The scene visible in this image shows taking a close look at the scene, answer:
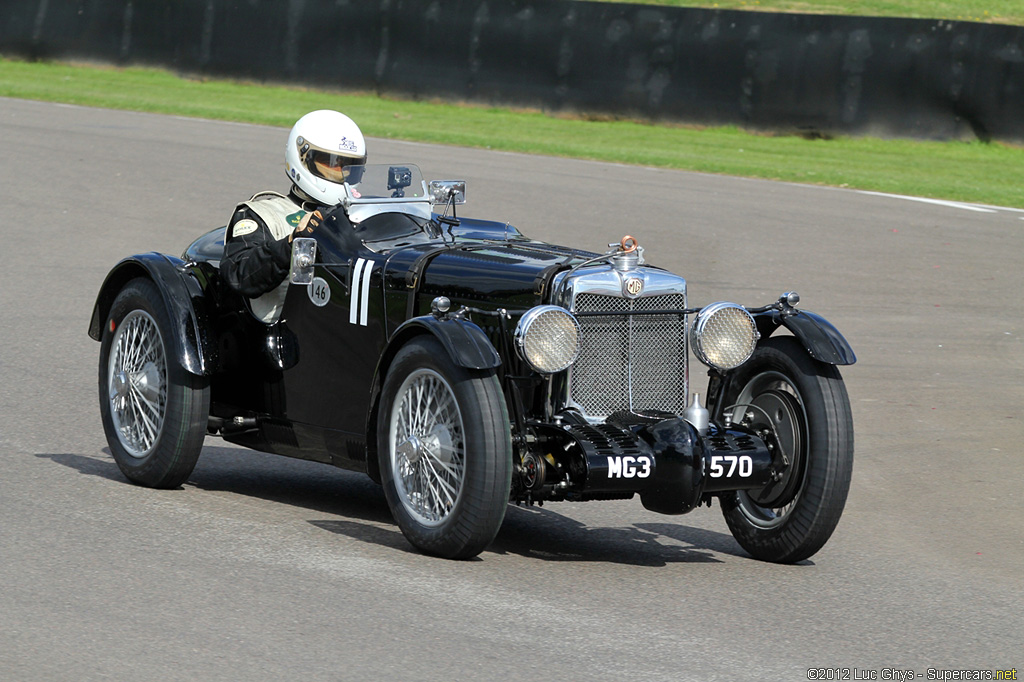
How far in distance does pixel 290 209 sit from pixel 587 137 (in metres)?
16.1

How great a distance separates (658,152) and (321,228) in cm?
1552

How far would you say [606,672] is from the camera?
15.3ft

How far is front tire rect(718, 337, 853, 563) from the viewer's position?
6.04m

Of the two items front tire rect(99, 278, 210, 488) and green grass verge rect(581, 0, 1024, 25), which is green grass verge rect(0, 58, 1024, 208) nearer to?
green grass verge rect(581, 0, 1024, 25)

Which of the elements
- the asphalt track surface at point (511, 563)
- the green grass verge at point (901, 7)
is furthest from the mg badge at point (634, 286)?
the green grass verge at point (901, 7)

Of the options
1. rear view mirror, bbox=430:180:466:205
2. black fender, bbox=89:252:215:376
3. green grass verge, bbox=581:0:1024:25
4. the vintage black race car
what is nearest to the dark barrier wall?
green grass verge, bbox=581:0:1024:25

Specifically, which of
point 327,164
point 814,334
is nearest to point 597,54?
point 327,164

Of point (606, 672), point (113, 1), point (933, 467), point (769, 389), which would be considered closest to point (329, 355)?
point (769, 389)

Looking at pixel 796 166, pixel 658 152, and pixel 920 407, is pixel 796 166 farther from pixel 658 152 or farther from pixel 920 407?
pixel 920 407

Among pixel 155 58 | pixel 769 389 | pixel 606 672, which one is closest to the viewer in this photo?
pixel 606 672

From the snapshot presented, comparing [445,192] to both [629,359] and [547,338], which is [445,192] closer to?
[629,359]

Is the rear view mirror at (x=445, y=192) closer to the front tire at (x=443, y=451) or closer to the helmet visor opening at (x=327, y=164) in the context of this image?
the helmet visor opening at (x=327, y=164)

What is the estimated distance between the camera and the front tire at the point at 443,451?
5656 millimetres

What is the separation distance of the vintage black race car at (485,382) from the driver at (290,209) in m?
0.10
